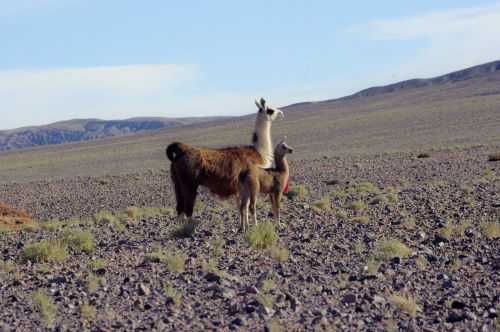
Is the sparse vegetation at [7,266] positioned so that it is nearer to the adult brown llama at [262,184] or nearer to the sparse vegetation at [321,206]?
the adult brown llama at [262,184]

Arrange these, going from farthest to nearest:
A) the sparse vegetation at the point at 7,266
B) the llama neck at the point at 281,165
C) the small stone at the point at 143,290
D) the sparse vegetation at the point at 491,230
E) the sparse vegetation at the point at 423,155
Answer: the sparse vegetation at the point at 423,155, the llama neck at the point at 281,165, the sparse vegetation at the point at 491,230, the sparse vegetation at the point at 7,266, the small stone at the point at 143,290

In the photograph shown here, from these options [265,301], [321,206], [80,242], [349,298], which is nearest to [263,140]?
[321,206]

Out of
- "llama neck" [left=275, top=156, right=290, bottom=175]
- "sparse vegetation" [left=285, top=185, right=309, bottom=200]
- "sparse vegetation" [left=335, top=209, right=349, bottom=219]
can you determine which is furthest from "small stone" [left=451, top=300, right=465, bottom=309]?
"sparse vegetation" [left=285, top=185, right=309, bottom=200]

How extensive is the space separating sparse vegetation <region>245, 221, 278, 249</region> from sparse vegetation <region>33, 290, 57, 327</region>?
368 centimetres

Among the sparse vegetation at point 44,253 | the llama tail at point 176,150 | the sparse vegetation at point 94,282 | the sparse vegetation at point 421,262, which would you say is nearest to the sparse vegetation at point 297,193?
the llama tail at point 176,150

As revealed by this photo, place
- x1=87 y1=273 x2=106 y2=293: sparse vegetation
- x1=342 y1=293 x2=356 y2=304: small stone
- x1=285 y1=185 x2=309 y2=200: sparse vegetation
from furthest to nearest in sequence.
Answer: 1. x1=285 y1=185 x2=309 y2=200: sparse vegetation
2. x1=87 y1=273 x2=106 y2=293: sparse vegetation
3. x1=342 y1=293 x2=356 y2=304: small stone

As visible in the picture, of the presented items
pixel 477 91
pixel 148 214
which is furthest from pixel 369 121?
pixel 148 214

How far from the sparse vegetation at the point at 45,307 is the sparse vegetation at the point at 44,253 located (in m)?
2.50

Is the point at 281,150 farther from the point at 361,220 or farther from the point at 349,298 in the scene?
the point at 349,298

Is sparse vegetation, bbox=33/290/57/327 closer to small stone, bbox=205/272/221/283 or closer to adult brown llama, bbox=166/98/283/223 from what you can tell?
small stone, bbox=205/272/221/283

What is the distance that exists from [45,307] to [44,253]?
3293mm

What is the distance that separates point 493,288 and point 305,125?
69.1 metres

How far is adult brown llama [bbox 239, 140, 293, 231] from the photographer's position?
1384 centimetres

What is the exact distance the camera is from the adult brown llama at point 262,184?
45.4 feet
